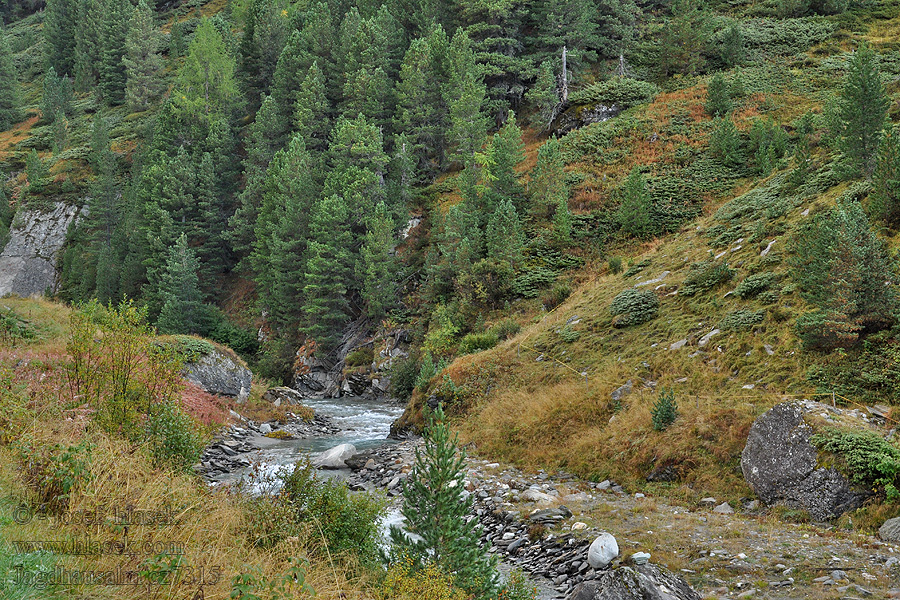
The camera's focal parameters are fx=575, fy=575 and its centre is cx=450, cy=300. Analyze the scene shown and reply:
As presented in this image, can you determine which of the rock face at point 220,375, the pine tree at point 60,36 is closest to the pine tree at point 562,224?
the rock face at point 220,375

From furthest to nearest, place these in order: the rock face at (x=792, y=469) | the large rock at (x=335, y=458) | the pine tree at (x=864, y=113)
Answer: the large rock at (x=335, y=458) → the pine tree at (x=864, y=113) → the rock face at (x=792, y=469)

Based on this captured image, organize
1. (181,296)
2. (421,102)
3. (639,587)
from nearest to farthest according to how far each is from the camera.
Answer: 1. (639,587)
2. (181,296)
3. (421,102)

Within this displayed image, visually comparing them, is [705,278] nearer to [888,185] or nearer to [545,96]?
[888,185]

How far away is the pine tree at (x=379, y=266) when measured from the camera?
36000 millimetres

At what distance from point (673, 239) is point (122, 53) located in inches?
3369

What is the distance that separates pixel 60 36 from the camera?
306ft

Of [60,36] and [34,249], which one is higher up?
[60,36]

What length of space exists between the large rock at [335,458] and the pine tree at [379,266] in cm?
1743

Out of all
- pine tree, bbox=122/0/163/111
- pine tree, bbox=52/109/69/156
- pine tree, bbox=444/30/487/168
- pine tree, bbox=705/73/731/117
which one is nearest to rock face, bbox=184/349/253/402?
pine tree, bbox=444/30/487/168

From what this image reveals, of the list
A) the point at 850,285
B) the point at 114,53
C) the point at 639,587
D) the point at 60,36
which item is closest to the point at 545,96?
the point at 850,285

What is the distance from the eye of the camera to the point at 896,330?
477 inches

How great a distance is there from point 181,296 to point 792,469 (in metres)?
42.5

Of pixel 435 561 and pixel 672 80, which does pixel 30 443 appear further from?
pixel 672 80

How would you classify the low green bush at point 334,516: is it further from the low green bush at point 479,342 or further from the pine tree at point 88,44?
the pine tree at point 88,44
